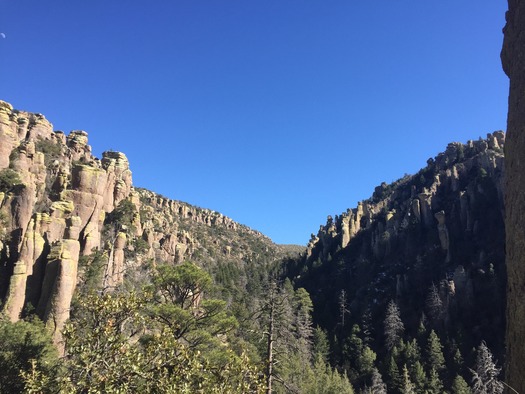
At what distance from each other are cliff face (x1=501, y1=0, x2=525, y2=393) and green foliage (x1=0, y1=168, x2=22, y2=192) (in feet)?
167

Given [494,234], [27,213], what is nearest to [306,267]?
[494,234]

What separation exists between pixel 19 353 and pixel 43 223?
28845 millimetres

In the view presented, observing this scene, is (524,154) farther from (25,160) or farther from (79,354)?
(25,160)

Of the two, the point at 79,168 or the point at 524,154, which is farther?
the point at 79,168

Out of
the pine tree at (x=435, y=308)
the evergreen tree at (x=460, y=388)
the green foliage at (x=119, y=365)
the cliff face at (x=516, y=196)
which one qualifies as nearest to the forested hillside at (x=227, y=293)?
the green foliage at (x=119, y=365)

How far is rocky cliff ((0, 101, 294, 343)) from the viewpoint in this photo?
128ft

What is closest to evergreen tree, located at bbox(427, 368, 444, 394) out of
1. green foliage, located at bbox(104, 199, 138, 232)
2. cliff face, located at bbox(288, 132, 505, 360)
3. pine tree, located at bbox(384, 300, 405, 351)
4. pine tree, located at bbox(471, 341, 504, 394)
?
pine tree, located at bbox(471, 341, 504, 394)

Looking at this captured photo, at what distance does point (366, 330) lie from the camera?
7981 centimetres

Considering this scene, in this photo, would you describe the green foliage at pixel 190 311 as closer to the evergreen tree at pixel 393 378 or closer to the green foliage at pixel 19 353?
the green foliage at pixel 19 353

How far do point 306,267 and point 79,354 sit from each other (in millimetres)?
122855

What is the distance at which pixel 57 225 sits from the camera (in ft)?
151

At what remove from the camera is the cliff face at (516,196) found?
9750mm

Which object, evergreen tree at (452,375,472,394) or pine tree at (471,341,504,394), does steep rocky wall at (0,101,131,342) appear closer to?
pine tree at (471,341,504,394)

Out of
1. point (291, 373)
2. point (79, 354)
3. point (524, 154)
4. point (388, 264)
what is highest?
point (388, 264)
